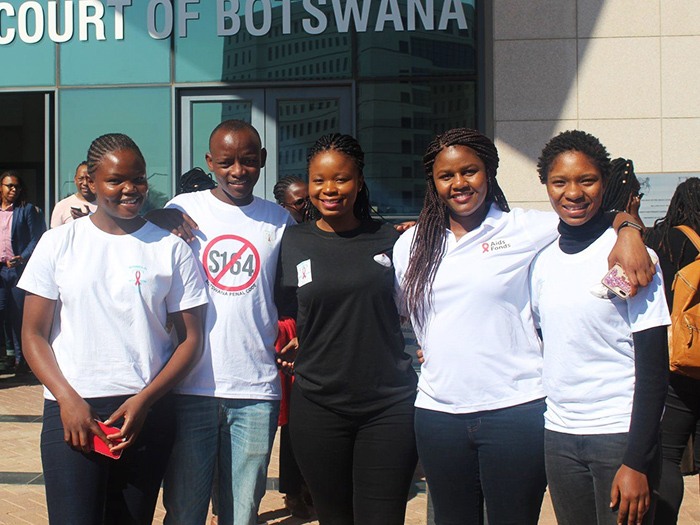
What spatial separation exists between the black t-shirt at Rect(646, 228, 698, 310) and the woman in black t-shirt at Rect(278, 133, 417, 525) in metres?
1.72

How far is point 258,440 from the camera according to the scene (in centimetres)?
304

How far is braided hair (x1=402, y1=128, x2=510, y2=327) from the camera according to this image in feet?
9.14

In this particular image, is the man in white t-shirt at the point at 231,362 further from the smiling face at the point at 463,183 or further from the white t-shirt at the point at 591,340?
the white t-shirt at the point at 591,340

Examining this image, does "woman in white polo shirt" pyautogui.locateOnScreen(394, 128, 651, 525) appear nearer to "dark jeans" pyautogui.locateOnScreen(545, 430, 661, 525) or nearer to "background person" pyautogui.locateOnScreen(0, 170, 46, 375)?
"dark jeans" pyautogui.locateOnScreen(545, 430, 661, 525)

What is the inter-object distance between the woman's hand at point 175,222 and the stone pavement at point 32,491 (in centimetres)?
221

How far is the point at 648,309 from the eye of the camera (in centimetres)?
236

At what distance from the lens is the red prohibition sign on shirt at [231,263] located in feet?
9.84

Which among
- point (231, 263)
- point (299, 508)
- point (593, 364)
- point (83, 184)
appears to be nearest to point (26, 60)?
point (83, 184)

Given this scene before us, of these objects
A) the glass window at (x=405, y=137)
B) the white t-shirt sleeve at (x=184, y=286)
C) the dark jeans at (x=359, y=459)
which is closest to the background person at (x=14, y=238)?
the glass window at (x=405, y=137)

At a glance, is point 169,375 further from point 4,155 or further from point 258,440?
point 4,155

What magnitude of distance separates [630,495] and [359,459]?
38.8 inches

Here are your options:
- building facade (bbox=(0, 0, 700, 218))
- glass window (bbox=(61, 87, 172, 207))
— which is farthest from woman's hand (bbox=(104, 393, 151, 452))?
glass window (bbox=(61, 87, 172, 207))

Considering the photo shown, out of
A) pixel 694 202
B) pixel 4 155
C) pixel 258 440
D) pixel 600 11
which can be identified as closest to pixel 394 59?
pixel 600 11

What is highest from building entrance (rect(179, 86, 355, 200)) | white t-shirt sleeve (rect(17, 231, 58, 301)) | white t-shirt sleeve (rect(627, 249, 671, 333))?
building entrance (rect(179, 86, 355, 200))
